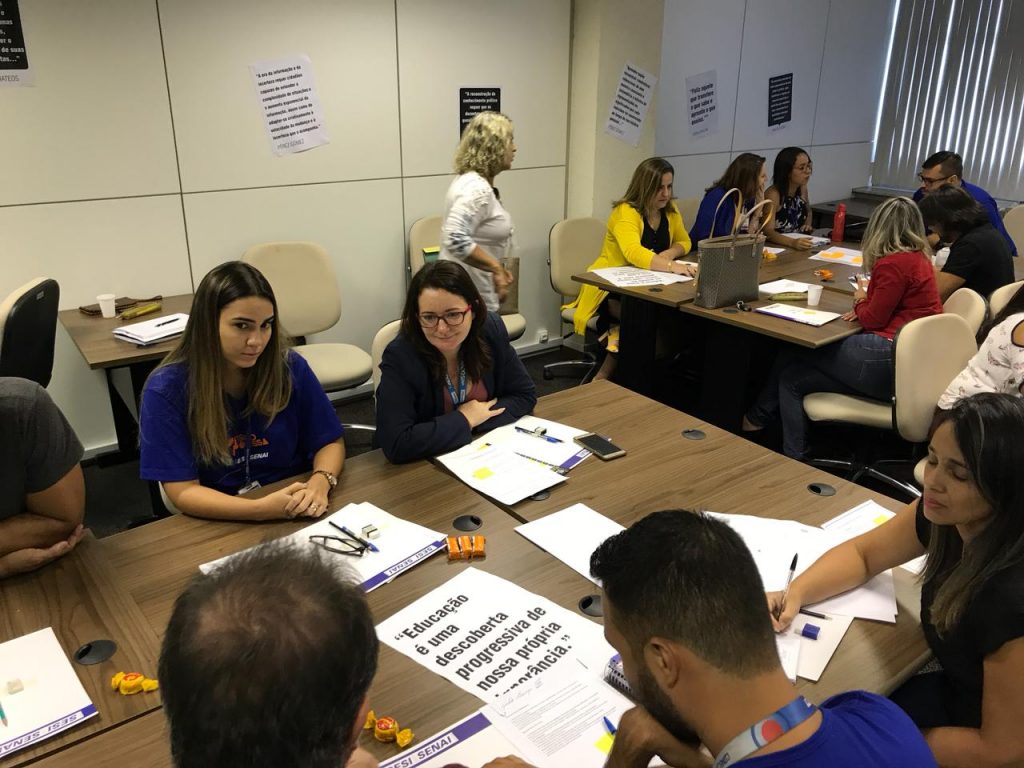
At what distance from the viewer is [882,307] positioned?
3.28 m

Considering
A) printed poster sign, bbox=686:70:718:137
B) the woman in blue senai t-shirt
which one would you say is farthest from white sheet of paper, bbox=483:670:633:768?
printed poster sign, bbox=686:70:718:137

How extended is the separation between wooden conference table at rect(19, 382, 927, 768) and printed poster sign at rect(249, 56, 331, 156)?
220 cm

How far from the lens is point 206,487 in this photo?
1.96 metres

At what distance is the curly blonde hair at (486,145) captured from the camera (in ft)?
11.9

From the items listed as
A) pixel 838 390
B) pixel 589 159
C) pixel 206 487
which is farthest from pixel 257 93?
pixel 838 390

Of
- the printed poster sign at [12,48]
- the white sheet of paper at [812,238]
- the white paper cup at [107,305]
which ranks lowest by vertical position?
the white paper cup at [107,305]

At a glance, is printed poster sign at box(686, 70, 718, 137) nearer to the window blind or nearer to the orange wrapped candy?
the window blind

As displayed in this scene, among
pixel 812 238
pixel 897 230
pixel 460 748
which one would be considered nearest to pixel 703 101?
pixel 812 238

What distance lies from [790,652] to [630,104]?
4.09 meters

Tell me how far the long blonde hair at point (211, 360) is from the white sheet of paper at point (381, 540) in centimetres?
37

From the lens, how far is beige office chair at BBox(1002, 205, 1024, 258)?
5.29 m

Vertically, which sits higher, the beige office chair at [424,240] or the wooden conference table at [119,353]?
the beige office chair at [424,240]

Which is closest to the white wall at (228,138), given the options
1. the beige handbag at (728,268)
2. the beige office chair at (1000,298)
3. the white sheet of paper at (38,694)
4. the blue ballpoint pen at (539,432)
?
the beige handbag at (728,268)

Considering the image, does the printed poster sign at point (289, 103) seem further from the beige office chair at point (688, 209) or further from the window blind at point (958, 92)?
the window blind at point (958, 92)
